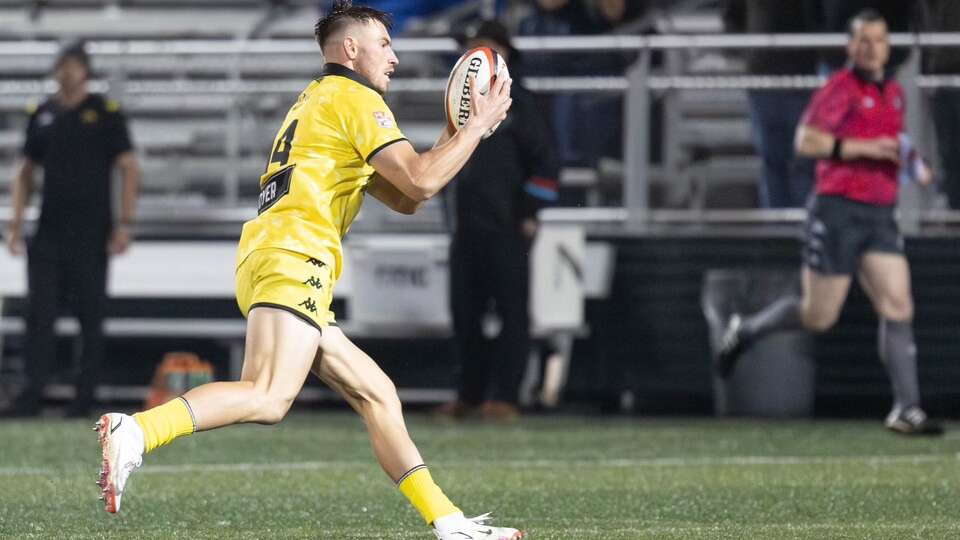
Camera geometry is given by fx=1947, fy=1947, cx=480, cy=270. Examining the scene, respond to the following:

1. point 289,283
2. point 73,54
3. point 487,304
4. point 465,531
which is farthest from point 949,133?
point 289,283

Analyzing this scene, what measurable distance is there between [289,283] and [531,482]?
2695mm

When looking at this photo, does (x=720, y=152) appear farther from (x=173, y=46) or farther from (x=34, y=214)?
(x=34, y=214)

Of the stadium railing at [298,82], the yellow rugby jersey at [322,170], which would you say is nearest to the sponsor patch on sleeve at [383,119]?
the yellow rugby jersey at [322,170]

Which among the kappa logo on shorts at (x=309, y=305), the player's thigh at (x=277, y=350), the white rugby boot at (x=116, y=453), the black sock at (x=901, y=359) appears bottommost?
the black sock at (x=901, y=359)

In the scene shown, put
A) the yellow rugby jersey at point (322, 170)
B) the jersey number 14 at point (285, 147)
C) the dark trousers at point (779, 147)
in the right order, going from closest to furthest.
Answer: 1. the yellow rugby jersey at point (322, 170)
2. the jersey number 14 at point (285, 147)
3. the dark trousers at point (779, 147)

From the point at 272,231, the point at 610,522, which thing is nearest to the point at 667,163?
the point at 610,522

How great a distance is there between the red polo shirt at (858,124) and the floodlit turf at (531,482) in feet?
4.39

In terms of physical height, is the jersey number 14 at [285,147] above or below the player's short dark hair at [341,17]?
below

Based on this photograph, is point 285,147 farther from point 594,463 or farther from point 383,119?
point 594,463

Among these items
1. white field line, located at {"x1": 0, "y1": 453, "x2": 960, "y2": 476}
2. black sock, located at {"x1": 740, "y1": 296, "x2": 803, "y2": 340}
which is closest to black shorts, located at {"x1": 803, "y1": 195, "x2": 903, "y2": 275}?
black sock, located at {"x1": 740, "y1": 296, "x2": 803, "y2": 340}

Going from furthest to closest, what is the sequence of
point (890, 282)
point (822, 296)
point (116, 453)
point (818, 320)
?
point (818, 320), point (822, 296), point (890, 282), point (116, 453)

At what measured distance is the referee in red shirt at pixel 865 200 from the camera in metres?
10.3

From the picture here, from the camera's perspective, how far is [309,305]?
5.68m

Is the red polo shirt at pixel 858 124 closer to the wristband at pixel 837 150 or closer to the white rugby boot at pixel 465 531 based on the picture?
the wristband at pixel 837 150
